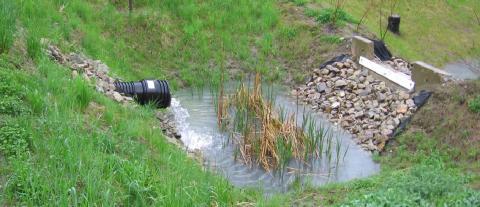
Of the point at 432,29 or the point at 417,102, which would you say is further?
the point at 432,29

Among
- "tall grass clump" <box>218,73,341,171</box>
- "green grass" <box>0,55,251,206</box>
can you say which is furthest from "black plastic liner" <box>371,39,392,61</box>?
"green grass" <box>0,55,251,206</box>

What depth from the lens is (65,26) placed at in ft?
34.2

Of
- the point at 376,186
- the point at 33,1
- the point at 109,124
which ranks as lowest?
the point at 376,186

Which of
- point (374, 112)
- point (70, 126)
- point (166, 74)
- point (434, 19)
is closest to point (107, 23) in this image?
point (166, 74)

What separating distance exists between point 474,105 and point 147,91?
5.16 m

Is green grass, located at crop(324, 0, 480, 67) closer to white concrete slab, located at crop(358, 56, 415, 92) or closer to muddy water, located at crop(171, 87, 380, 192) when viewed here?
white concrete slab, located at crop(358, 56, 415, 92)

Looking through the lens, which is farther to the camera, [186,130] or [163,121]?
[186,130]

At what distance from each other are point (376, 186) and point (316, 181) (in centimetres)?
140

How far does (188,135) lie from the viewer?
925 centimetres

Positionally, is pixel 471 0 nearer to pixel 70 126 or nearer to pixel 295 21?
pixel 295 21

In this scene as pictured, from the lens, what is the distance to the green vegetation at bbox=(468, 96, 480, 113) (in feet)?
30.0

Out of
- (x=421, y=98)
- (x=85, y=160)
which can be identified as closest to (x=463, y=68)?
(x=421, y=98)

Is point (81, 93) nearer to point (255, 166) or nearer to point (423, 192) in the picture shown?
point (255, 166)

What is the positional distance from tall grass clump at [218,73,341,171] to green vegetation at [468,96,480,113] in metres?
2.17
